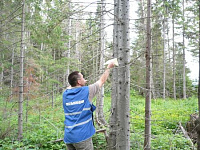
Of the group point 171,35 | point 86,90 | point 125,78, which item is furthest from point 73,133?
point 171,35

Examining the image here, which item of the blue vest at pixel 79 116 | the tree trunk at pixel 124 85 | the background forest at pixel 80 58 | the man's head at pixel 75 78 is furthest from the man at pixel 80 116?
the background forest at pixel 80 58

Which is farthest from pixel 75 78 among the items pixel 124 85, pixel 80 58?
pixel 80 58

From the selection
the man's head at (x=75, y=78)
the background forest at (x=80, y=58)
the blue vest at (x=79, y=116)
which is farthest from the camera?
the background forest at (x=80, y=58)

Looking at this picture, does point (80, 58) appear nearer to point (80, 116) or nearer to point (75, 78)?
point (75, 78)

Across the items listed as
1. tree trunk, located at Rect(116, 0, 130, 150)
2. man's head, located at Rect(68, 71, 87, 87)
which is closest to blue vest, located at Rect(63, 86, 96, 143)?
man's head, located at Rect(68, 71, 87, 87)

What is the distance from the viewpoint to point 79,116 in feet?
9.11

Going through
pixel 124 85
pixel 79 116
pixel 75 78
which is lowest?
pixel 79 116

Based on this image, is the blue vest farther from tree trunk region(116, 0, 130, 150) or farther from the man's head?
tree trunk region(116, 0, 130, 150)

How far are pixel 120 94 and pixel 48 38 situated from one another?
5.68m

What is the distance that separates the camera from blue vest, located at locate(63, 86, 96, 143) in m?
2.78

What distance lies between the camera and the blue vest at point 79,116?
2781 mm

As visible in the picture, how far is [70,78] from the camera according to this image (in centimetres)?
303

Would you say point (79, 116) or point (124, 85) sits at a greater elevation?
point (124, 85)

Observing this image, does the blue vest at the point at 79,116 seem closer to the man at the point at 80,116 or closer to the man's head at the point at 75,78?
the man at the point at 80,116
